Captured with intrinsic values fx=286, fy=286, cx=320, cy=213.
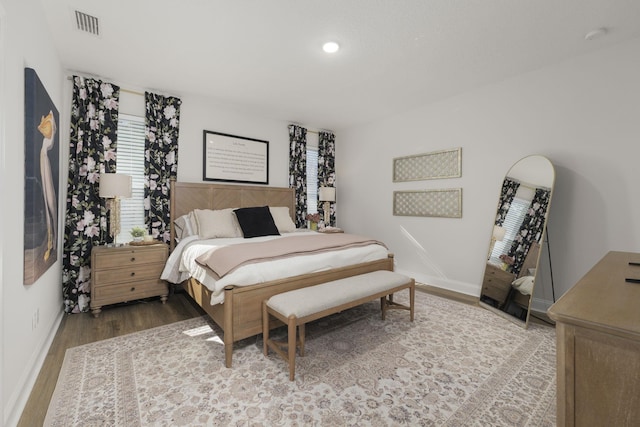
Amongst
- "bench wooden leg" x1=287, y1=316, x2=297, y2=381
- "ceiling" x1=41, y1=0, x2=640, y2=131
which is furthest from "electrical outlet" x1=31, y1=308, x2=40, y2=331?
"ceiling" x1=41, y1=0, x2=640, y2=131

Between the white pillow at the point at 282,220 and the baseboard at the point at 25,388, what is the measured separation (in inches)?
101

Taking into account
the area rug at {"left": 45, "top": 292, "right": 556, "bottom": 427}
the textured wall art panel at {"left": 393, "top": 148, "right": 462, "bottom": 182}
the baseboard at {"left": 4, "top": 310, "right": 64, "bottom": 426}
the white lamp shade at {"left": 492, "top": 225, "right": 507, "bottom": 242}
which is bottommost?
the area rug at {"left": 45, "top": 292, "right": 556, "bottom": 427}

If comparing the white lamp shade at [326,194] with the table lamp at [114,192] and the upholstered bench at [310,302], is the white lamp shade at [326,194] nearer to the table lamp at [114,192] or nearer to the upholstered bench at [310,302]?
the upholstered bench at [310,302]

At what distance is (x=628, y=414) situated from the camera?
73 cm

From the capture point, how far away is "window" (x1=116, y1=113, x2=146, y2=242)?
11.3ft

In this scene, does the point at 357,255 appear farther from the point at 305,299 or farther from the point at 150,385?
the point at 150,385

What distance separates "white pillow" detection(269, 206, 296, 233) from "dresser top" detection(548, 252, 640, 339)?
3.31 metres

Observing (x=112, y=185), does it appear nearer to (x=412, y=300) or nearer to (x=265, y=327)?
(x=265, y=327)

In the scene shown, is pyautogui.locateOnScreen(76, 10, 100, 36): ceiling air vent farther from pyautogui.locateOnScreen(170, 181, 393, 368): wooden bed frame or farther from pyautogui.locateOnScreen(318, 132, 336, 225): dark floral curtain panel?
pyautogui.locateOnScreen(318, 132, 336, 225): dark floral curtain panel

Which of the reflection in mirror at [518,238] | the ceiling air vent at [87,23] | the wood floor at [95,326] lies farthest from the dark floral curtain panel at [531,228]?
the ceiling air vent at [87,23]

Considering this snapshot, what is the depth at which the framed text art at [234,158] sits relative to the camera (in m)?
4.09

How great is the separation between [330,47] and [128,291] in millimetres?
3234

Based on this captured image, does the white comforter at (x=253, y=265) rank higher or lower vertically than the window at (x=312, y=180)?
lower

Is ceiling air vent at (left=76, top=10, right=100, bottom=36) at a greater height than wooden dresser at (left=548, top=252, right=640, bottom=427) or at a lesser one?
greater
